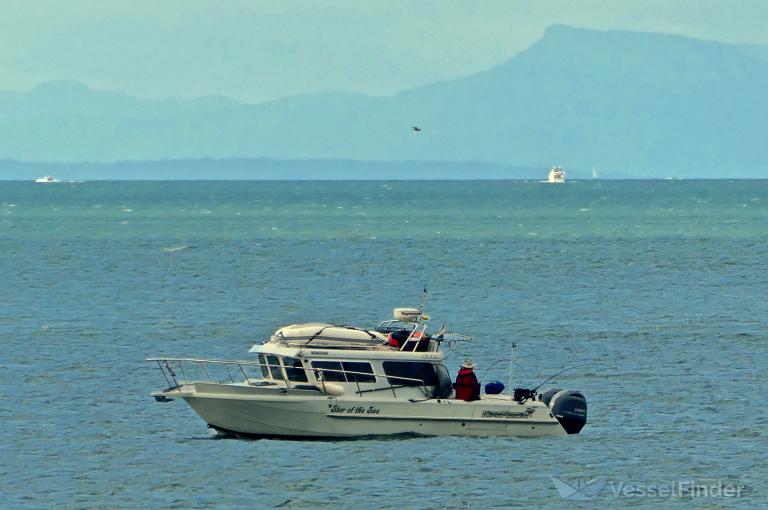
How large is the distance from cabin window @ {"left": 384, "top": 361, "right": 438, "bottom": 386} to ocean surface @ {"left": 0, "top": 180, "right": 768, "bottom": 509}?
1641 millimetres

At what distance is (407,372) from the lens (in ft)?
136

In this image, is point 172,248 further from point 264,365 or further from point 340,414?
point 340,414

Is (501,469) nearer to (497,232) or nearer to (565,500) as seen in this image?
(565,500)

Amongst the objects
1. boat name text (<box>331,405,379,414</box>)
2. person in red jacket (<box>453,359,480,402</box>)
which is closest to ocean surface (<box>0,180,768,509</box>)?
boat name text (<box>331,405,379,414</box>)

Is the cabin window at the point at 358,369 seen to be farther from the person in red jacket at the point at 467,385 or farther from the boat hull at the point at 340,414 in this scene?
the person in red jacket at the point at 467,385

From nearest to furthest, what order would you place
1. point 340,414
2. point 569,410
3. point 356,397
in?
point 340,414
point 356,397
point 569,410

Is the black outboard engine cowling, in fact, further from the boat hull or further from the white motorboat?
the boat hull

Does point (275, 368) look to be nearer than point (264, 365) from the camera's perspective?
Yes

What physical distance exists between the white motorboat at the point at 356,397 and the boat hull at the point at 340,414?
0.03 metres

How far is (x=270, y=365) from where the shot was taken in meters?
41.6

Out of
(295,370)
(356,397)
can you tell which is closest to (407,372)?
(356,397)

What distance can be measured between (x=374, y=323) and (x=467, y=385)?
26.4 meters

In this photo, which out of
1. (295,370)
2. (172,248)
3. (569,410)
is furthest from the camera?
(172,248)

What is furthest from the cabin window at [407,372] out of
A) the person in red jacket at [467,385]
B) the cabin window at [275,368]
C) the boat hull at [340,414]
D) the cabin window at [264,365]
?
the cabin window at [264,365]
